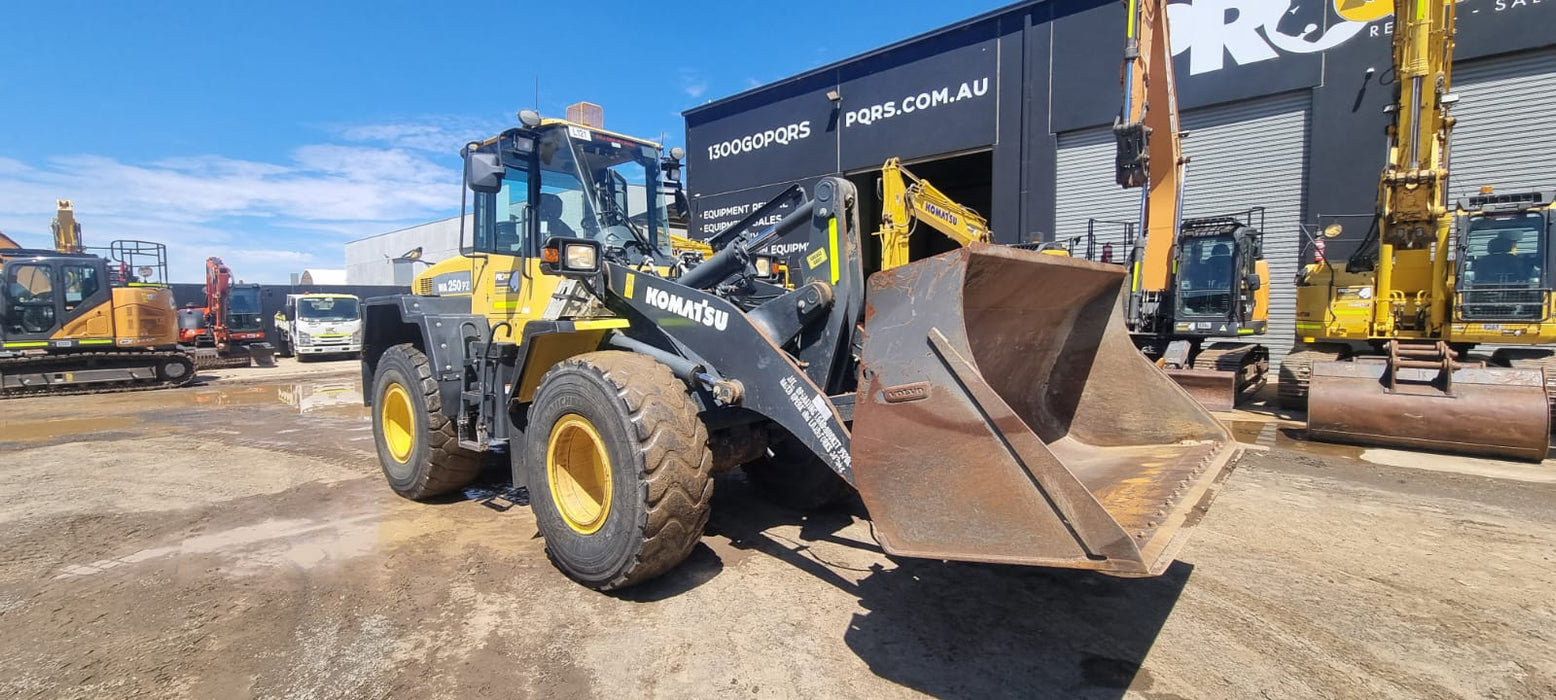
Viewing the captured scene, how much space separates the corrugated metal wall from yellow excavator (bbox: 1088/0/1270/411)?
1856mm

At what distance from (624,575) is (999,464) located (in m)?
1.90

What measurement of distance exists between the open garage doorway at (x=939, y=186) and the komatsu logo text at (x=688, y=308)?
485 inches

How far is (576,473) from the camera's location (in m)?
3.96

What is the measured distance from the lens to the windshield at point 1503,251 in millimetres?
8328

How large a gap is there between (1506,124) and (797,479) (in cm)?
1315

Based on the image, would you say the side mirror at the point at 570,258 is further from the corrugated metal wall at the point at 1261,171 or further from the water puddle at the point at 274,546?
the corrugated metal wall at the point at 1261,171

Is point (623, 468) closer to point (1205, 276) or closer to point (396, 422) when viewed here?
point (396, 422)

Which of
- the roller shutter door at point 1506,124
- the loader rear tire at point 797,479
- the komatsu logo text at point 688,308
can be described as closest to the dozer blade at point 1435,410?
the loader rear tire at point 797,479

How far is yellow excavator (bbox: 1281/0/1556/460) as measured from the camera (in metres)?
Result: 6.78

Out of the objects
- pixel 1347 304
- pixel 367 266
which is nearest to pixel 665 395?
pixel 1347 304

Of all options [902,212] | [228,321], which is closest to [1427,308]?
[902,212]

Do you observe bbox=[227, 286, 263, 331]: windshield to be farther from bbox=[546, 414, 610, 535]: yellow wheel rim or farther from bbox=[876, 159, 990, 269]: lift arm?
bbox=[546, 414, 610, 535]: yellow wheel rim

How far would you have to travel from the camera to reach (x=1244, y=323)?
1062cm

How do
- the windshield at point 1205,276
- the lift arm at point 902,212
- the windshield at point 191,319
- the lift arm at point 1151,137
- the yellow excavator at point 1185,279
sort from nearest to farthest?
the lift arm at point 902,212 → the lift arm at point 1151,137 → the yellow excavator at point 1185,279 → the windshield at point 1205,276 → the windshield at point 191,319
